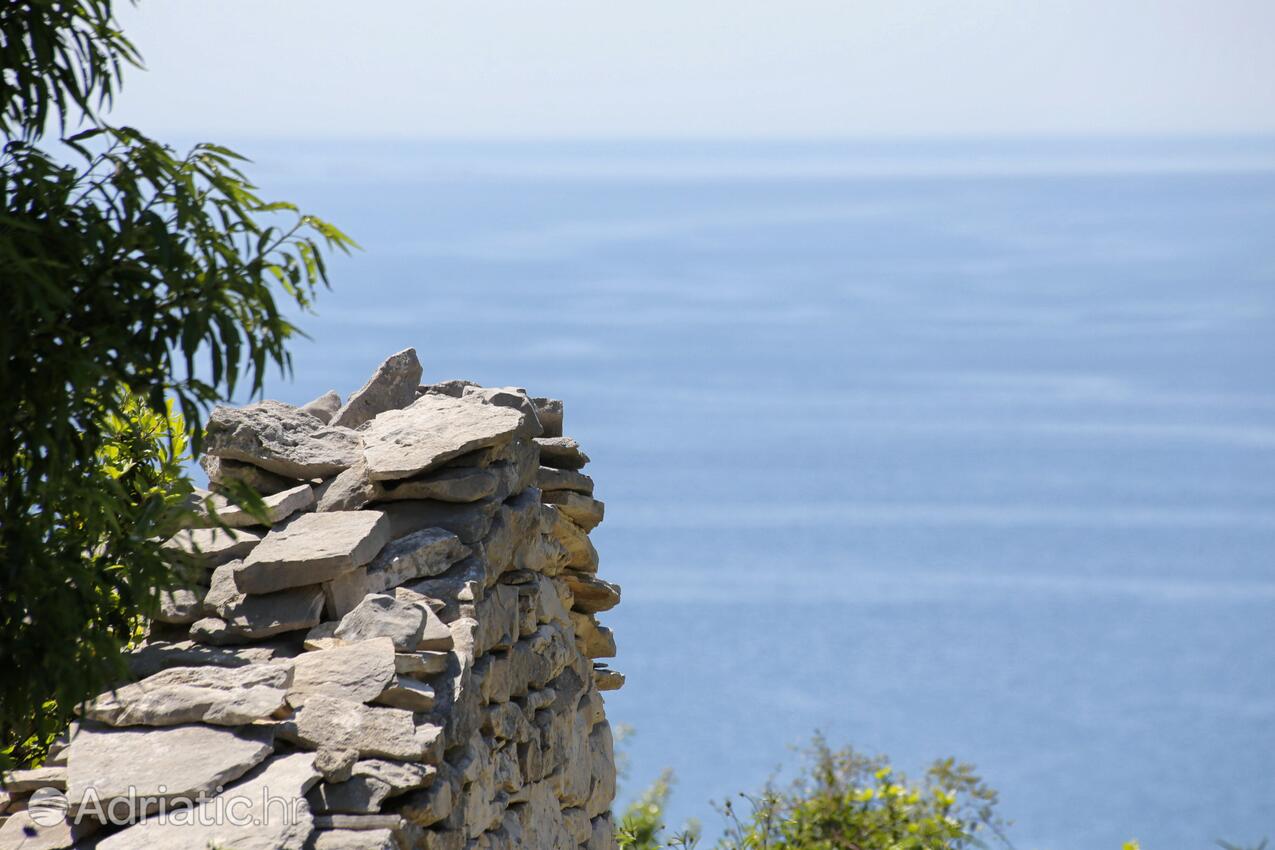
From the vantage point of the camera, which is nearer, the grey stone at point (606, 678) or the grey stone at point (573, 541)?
the grey stone at point (573, 541)

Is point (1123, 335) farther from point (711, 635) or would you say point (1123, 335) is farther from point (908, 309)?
point (711, 635)

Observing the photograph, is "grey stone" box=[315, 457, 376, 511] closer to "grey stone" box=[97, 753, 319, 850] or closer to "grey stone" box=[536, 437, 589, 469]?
"grey stone" box=[536, 437, 589, 469]

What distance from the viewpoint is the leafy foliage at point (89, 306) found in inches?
139

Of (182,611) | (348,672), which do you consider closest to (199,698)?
(348,672)

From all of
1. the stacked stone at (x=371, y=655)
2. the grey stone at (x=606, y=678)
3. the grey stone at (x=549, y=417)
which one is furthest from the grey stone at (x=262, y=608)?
the grey stone at (x=606, y=678)

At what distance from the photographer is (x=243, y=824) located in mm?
3713

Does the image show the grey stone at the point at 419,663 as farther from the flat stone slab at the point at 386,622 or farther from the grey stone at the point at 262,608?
the grey stone at the point at 262,608

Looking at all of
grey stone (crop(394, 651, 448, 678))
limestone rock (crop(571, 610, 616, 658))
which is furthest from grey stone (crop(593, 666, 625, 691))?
grey stone (crop(394, 651, 448, 678))

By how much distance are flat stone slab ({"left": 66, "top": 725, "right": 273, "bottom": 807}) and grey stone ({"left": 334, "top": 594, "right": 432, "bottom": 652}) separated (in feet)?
1.79

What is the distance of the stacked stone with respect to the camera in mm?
3922

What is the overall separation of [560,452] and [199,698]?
2.71 meters

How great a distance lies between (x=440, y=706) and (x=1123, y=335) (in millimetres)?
41308

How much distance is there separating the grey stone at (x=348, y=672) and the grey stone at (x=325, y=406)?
2.00 metres

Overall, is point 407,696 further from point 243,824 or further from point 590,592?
point 590,592
